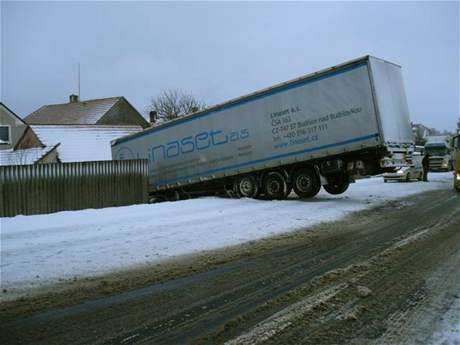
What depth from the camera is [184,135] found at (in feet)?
62.7

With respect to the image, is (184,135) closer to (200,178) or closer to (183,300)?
(200,178)

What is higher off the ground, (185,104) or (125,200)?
(185,104)

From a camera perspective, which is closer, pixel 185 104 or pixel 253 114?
pixel 253 114

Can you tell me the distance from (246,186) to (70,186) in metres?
6.35

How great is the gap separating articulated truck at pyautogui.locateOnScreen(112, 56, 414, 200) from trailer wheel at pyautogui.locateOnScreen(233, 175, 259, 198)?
38 mm

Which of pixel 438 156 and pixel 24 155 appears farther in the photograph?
pixel 438 156

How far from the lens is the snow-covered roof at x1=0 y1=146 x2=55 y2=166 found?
33375 mm

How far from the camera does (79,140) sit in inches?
1415

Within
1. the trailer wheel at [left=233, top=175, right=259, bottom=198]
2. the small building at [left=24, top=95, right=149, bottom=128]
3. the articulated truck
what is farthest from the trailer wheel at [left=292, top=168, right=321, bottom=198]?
the small building at [left=24, top=95, right=149, bottom=128]

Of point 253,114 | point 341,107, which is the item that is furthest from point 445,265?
point 253,114

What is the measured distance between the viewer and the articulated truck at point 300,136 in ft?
45.3

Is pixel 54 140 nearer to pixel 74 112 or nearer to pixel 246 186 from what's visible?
pixel 74 112

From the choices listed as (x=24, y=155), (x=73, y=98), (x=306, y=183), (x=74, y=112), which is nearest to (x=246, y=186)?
(x=306, y=183)

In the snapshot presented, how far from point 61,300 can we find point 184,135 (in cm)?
1397
